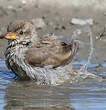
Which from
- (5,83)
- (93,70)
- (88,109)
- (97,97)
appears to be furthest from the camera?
(93,70)

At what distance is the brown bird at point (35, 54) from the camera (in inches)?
325

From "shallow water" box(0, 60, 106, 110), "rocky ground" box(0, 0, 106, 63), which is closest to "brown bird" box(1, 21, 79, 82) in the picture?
"shallow water" box(0, 60, 106, 110)

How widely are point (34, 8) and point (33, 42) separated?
561 cm

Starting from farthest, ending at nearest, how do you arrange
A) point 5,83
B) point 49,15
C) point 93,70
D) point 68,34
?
1. point 49,15
2. point 68,34
3. point 93,70
4. point 5,83

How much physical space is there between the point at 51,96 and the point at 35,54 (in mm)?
1430

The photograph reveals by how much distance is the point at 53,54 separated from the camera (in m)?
8.32

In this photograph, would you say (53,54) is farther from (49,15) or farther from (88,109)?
(49,15)

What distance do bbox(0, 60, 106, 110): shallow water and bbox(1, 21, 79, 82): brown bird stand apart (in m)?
0.23

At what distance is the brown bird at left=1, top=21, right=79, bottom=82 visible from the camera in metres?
8.26

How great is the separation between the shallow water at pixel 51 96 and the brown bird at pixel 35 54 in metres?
0.23

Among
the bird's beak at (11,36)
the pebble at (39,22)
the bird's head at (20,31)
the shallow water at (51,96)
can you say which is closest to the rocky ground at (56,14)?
the pebble at (39,22)

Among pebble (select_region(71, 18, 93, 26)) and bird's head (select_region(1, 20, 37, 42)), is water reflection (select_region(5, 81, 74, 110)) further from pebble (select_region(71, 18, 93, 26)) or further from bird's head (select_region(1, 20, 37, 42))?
pebble (select_region(71, 18, 93, 26))

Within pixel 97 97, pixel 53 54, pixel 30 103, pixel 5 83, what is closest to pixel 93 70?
pixel 53 54

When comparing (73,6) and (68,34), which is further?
(73,6)
